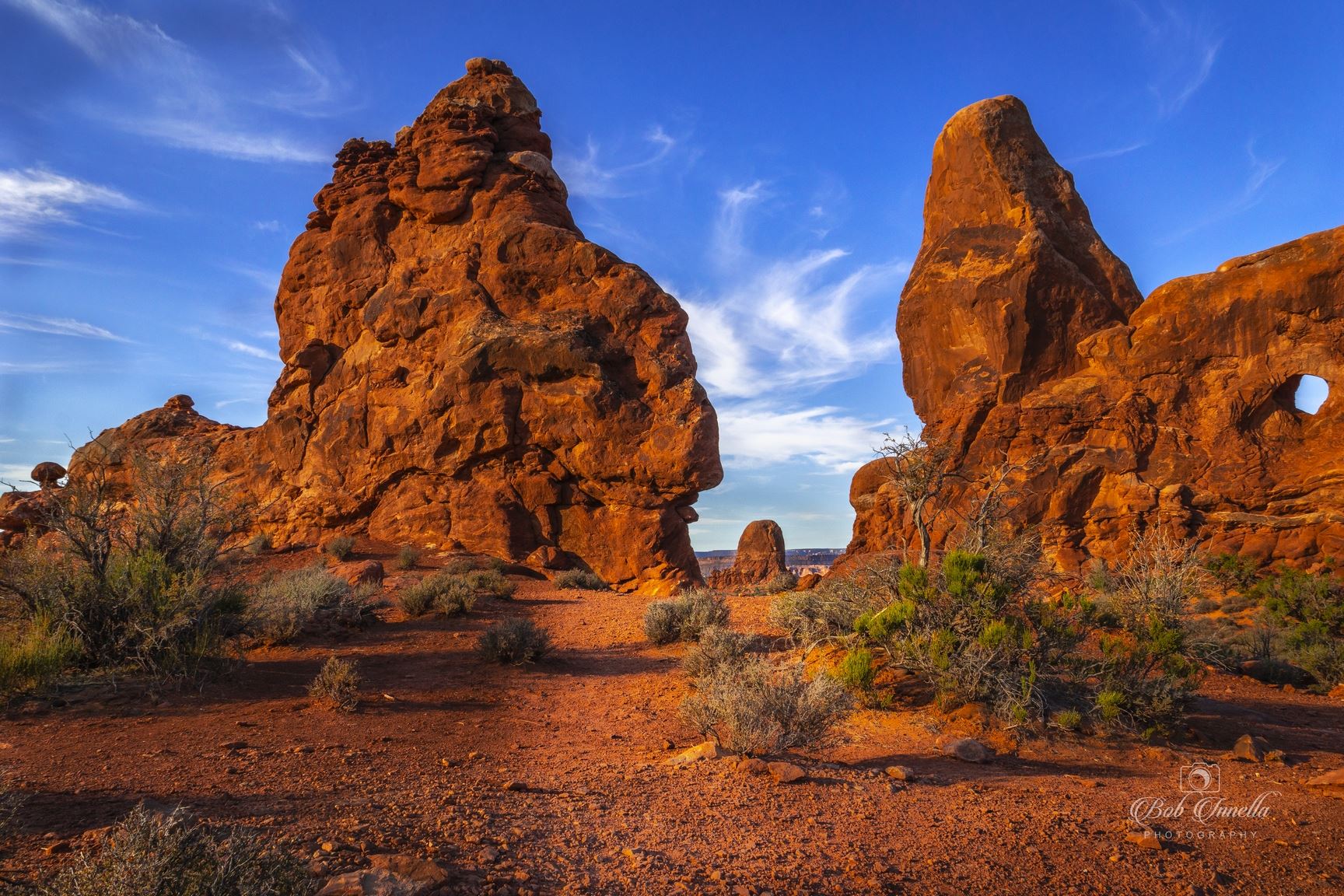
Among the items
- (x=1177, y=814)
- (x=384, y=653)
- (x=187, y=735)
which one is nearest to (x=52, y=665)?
(x=187, y=735)

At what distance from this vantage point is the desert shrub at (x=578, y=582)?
18000 mm

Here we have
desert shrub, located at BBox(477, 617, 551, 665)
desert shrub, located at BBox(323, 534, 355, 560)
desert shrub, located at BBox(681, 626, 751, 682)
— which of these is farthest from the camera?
desert shrub, located at BBox(323, 534, 355, 560)

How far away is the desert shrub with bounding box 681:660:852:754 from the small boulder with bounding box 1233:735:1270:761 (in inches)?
135

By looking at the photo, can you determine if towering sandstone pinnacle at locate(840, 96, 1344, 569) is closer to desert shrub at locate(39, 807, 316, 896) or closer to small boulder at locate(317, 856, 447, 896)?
small boulder at locate(317, 856, 447, 896)

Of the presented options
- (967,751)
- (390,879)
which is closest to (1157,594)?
(967,751)

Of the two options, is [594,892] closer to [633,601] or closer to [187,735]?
[187,735]

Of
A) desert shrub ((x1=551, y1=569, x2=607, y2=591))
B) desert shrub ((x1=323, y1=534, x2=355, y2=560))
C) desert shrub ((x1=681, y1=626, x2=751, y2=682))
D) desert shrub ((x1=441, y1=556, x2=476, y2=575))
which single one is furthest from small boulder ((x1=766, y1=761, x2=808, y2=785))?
desert shrub ((x1=323, y1=534, x2=355, y2=560))

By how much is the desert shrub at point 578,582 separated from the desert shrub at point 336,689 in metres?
10.9

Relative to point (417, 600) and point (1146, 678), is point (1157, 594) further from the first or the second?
point (417, 600)

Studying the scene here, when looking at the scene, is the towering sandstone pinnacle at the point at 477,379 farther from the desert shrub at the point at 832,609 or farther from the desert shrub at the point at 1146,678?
the desert shrub at the point at 1146,678

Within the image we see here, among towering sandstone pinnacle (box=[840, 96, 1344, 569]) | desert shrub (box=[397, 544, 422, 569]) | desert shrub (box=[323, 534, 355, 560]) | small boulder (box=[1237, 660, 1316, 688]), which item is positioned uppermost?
towering sandstone pinnacle (box=[840, 96, 1344, 569])

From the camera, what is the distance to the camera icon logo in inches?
200

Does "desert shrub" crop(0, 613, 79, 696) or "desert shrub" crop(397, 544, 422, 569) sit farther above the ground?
"desert shrub" crop(397, 544, 422, 569)

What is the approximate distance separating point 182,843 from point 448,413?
19.6 meters
